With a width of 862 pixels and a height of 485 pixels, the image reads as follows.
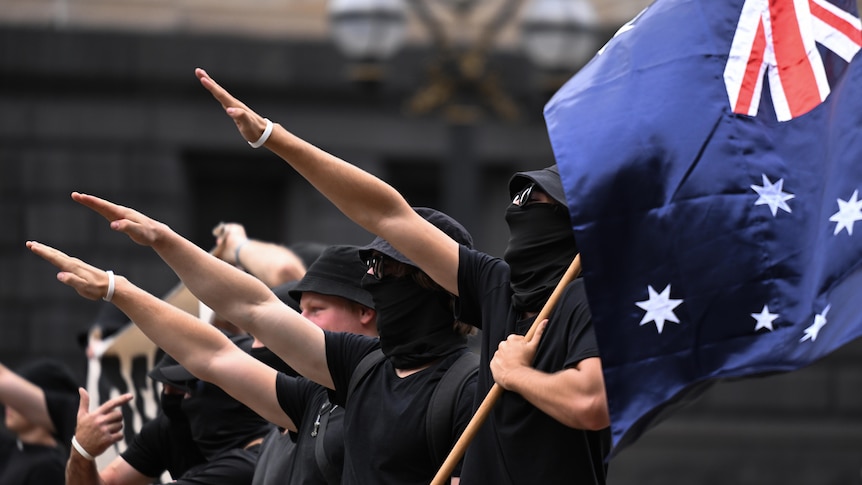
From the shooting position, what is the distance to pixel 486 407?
15.4 ft

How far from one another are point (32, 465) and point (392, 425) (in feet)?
13.2

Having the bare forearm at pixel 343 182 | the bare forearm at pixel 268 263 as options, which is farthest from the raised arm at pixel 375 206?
the bare forearm at pixel 268 263

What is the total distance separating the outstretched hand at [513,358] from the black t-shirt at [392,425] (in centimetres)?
40

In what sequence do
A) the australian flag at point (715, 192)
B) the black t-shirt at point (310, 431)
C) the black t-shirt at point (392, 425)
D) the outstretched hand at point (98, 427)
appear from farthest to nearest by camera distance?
the outstretched hand at point (98, 427)
the black t-shirt at point (310, 431)
the black t-shirt at point (392, 425)
the australian flag at point (715, 192)

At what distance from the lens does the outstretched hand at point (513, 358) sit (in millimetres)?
4660

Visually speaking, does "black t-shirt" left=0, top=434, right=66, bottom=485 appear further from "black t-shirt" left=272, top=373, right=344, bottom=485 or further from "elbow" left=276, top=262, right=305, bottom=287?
"black t-shirt" left=272, top=373, right=344, bottom=485

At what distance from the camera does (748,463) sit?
58.7 feet

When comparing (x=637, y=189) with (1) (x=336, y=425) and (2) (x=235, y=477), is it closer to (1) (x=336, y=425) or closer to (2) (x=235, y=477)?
(1) (x=336, y=425)

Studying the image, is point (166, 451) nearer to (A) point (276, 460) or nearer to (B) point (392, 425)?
(A) point (276, 460)

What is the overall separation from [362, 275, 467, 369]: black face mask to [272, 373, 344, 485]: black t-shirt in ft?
1.33

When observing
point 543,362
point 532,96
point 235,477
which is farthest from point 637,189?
point 532,96

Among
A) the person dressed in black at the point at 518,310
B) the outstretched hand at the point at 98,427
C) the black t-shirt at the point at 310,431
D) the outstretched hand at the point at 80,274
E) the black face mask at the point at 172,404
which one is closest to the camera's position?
the person dressed in black at the point at 518,310

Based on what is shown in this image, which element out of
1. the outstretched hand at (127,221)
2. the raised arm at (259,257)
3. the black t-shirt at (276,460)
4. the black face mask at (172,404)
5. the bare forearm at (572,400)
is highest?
the outstretched hand at (127,221)

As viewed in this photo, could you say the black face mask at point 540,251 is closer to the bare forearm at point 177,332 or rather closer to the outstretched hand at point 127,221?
the outstretched hand at point 127,221
